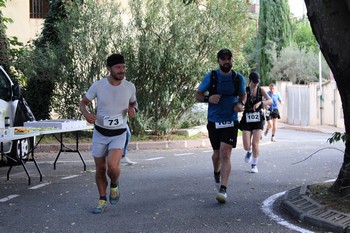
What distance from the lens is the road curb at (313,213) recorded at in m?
5.67

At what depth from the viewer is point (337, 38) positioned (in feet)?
21.4

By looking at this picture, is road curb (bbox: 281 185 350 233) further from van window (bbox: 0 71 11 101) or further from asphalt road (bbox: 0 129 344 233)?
van window (bbox: 0 71 11 101)

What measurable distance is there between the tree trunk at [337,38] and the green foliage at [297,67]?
32.1m

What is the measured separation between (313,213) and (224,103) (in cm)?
190

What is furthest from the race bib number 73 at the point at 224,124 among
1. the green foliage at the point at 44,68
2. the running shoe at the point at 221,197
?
→ the green foliage at the point at 44,68

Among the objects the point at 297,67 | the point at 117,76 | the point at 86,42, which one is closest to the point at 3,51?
the point at 86,42

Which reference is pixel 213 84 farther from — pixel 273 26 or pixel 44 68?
pixel 273 26

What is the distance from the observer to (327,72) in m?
38.3

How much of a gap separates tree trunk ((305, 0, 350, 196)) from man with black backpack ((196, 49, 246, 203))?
1177 millimetres

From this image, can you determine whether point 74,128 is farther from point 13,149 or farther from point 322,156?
point 322,156

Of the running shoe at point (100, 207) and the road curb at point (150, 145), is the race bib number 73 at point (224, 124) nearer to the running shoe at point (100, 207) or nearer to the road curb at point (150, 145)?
the running shoe at point (100, 207)

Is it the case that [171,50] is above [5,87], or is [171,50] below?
above

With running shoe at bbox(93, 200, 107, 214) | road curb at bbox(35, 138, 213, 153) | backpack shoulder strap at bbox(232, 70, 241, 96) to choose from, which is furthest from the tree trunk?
road curb at bbox(35, 138, 213, 153)

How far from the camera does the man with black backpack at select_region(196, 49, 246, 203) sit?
7.12m
